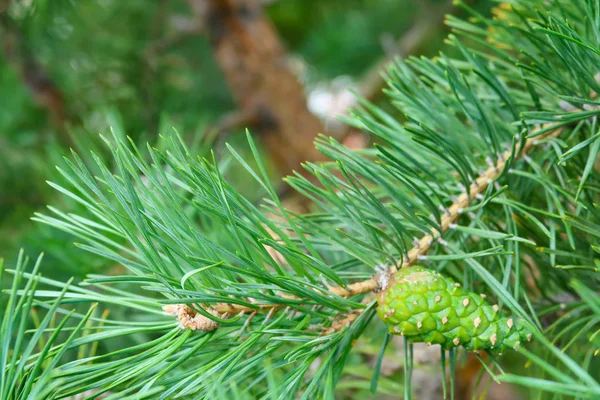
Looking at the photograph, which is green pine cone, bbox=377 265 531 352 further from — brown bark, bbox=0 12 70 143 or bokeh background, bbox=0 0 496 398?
brown bark, bbox=0 12 70 143

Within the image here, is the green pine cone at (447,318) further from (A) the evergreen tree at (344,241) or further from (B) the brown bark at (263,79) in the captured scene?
(B) the brown bark at (263,79)

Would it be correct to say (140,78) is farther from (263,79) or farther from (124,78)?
(263,79)

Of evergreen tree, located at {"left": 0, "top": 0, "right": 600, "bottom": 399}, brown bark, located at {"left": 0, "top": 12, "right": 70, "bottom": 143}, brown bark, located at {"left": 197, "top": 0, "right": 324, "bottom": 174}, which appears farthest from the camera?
brown bark, located at {"left": 197, "top": 0, "right": 324, "bottom": 174}

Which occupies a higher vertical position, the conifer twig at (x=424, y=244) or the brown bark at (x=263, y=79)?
the brown bark at (x=263, y=79)

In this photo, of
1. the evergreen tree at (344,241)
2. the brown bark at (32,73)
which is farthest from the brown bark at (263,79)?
the evergreen tree at (344,241)

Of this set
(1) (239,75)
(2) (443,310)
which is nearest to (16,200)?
(1) (239,75)

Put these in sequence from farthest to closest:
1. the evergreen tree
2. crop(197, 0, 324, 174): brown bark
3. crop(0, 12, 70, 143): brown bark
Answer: crop(197, 0, 324, 174): brown bark < crop(0, 12, 70, 143): brown bark < the evergreen tree

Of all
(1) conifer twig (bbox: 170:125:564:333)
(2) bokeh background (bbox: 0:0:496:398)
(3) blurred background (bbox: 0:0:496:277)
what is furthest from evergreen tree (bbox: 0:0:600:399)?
(3) blurred background (bbox: 0:0:496:277)

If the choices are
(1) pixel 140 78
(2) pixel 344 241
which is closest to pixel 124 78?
(1) pixel 140 78
